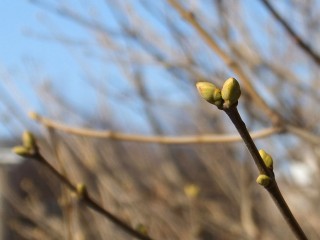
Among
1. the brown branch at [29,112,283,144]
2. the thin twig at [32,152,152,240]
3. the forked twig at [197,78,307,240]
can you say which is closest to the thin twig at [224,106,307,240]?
the forked twig at [197,78,307,240]

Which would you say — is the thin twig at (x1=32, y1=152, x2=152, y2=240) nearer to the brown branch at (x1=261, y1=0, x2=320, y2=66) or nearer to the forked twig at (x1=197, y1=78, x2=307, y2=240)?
the forked twig at (x1=197, y1=78, x2=307, y2=240)

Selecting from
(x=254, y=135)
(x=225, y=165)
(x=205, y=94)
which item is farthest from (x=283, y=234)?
(x=205, y=94)

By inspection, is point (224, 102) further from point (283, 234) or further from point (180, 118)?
point (180, 118)

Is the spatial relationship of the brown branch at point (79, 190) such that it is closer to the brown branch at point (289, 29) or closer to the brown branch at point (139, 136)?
the brown branch at point (139, 136)

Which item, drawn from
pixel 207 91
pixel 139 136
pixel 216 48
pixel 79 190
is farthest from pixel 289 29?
pixel 207 91

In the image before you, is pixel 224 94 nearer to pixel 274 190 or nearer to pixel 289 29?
pixel 274 190

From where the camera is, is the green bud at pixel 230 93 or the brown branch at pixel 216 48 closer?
the green bud at pixel 230 93

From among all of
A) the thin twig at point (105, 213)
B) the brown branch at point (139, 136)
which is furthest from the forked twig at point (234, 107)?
the brown branch at point (139, 136)

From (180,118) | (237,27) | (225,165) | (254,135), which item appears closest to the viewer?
(254,135)
